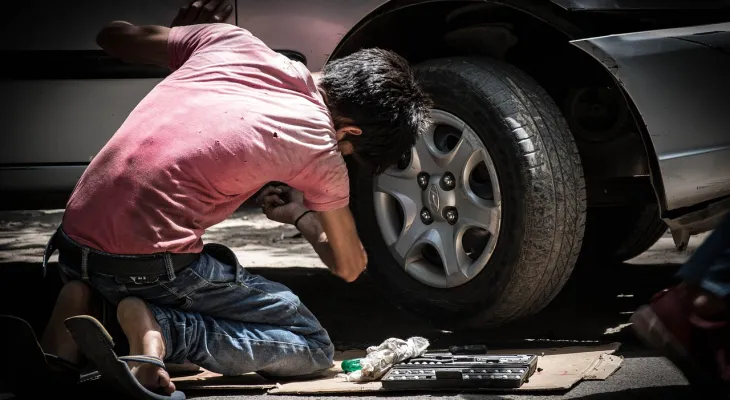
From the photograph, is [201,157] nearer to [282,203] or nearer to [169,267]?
[169,267]

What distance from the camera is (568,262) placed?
3.48 m

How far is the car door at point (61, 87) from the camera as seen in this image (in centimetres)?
404

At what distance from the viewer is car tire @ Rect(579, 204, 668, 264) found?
4711mm

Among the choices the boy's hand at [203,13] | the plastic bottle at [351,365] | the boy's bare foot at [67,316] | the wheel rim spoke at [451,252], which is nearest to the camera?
the boy's bare foot at [67,316]

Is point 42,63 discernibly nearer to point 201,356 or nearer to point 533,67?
point 201,356

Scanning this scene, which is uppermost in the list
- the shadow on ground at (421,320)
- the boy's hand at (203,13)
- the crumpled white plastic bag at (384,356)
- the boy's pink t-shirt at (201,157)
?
the boy's hand at (203,13)

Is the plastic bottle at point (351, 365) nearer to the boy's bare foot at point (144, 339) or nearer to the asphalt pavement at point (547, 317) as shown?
the asphalt pavement at point (547, 317)

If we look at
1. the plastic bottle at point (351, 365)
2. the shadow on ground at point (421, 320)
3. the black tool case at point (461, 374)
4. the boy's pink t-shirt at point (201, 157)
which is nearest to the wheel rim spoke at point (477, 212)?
the shadow on ground at point (421, 320)

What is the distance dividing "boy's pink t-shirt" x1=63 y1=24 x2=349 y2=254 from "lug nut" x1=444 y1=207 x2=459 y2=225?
0.77 m

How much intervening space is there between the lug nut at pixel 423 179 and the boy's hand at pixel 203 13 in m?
0.89

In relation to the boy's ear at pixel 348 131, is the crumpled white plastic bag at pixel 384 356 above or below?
below

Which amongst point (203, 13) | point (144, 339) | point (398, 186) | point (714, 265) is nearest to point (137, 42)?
point (203, 13)

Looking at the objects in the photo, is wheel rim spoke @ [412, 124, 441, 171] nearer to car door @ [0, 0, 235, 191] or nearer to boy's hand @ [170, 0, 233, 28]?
boy's hand @ [170, 0, 233, 28]

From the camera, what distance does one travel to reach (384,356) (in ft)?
10.6
